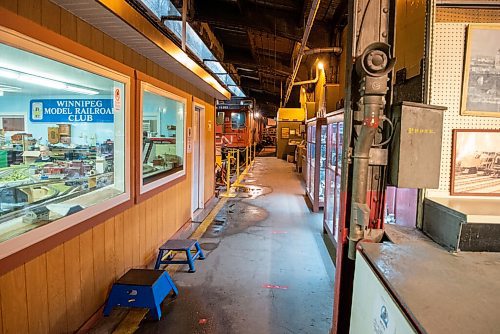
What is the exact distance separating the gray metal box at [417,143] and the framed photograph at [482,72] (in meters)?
0.46

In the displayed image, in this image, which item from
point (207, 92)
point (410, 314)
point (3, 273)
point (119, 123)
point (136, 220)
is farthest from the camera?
point (207, 92)

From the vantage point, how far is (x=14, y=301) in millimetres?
2186

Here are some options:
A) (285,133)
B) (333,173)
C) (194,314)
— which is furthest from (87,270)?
(285,133)

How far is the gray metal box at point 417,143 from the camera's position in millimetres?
2221

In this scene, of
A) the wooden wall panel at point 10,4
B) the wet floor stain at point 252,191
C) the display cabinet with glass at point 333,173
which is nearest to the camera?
the wooden wall panel at point 10,4

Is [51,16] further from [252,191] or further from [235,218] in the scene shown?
[252,191]

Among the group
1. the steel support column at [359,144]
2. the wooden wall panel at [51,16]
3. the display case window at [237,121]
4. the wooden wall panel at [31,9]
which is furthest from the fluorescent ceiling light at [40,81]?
the display case window at [237,121]

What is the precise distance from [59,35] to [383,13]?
89.9 inches

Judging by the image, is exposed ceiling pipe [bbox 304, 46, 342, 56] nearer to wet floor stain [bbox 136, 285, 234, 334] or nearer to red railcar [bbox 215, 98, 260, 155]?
wet floor stain [bbox 136, 285, 234, 334]

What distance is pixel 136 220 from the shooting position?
3.97 metres

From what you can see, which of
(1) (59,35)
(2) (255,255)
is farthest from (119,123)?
(2) (255,255)

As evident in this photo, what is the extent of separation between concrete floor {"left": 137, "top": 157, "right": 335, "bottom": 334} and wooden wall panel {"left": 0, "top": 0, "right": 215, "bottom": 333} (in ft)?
1.89

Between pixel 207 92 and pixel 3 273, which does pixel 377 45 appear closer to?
pixel 3 273

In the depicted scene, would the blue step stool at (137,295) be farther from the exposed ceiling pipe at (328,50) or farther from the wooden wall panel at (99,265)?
the exposed ceiling pipe at (328,50)
